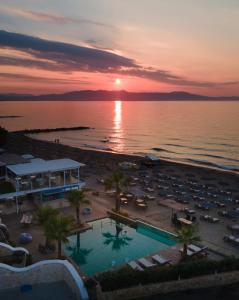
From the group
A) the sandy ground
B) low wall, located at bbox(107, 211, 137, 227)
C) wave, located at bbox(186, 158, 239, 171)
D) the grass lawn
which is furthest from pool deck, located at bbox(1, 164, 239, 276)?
wave, located at bbox(186, 158, 239, 171)

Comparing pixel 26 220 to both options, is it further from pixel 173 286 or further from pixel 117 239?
pixel 173 286

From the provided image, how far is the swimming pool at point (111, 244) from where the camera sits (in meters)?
19.8

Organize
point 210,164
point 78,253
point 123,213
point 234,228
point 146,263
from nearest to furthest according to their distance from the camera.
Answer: point 146,263, point 78,253, point 234,228, point 123,213, point 210,164

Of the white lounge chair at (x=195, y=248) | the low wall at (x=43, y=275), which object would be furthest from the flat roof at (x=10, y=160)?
the white lounge chair at (x=195, y=248)

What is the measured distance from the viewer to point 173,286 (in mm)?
15891

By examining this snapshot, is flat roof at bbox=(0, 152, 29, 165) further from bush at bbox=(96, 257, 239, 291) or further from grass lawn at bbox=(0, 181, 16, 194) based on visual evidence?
bush at bbox=(96, 257, 239, 291)

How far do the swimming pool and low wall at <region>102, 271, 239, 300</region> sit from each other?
383 centimetres

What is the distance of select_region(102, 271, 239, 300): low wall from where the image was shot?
1494 cm

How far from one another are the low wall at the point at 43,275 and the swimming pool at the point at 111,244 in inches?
139

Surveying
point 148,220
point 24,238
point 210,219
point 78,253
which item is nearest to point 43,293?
point 78,253

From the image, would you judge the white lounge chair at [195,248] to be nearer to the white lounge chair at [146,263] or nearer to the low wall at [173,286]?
the white lounge chair at [146,263]

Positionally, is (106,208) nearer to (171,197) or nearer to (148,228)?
(148,228)

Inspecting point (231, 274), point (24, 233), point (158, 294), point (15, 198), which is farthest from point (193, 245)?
point (15, 198)

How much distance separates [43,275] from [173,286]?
250 inches
